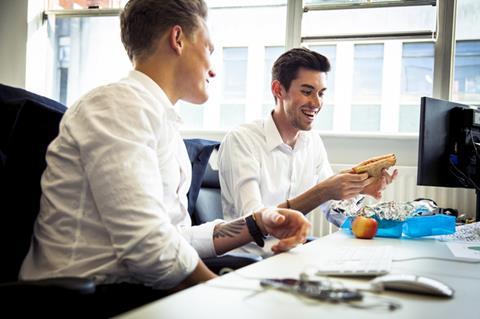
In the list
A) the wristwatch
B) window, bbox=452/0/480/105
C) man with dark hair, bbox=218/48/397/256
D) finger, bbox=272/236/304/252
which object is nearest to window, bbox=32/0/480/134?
window, bbox=452/0/480/105

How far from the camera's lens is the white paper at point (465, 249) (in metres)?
1.28

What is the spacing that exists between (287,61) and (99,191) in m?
1.53

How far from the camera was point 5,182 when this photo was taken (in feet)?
3.30

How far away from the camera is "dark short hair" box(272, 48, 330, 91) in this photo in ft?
7.53

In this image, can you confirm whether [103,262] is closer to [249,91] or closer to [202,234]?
[202,234]

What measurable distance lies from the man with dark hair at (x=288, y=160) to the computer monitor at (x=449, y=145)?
0.15m

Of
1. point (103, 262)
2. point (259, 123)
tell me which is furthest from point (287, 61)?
point (103, 262)

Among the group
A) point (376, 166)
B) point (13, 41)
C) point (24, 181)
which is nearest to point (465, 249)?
point (376, 166)

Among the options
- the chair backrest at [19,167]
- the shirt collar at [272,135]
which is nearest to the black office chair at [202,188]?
the shirt collar at [272,135]

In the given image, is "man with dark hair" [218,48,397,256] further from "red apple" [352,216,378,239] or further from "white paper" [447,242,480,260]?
"white paper" [447,242,480,260]

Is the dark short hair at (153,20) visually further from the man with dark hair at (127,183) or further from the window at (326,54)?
the window at (326,54)

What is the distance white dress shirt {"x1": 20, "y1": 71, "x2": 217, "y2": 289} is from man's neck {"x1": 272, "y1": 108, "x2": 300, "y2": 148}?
1.17 m

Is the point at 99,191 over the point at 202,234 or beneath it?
over

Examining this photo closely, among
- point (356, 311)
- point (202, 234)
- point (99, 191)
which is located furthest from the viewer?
point (202, 234)
